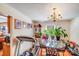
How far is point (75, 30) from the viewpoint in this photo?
6.41 ft

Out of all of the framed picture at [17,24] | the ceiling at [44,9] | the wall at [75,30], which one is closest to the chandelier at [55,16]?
the ceiling at [44,9]

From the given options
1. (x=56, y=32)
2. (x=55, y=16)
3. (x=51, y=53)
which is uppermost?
(x=55, y=16)

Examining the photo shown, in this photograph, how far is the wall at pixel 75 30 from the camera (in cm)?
194

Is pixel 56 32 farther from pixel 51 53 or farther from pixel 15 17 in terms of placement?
pixel 15 17

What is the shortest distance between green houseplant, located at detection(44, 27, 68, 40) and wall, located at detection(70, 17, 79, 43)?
0.31 ft

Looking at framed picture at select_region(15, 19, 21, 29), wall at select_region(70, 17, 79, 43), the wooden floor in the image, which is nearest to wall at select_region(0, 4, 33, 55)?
framed picture at select_region(15, 19, 21, 29)

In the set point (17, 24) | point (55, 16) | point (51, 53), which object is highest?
point (55, 16)

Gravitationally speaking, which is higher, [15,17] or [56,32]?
[15,17]

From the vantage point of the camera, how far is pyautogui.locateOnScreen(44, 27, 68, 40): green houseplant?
196 cm

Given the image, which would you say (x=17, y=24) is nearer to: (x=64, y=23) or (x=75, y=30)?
→ (x=64, y=23)

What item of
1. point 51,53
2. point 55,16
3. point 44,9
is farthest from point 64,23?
point 51,53

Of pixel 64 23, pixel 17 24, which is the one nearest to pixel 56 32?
pixel 64 23

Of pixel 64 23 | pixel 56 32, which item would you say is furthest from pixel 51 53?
pixel 64 23

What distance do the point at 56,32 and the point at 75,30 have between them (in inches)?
10.3
